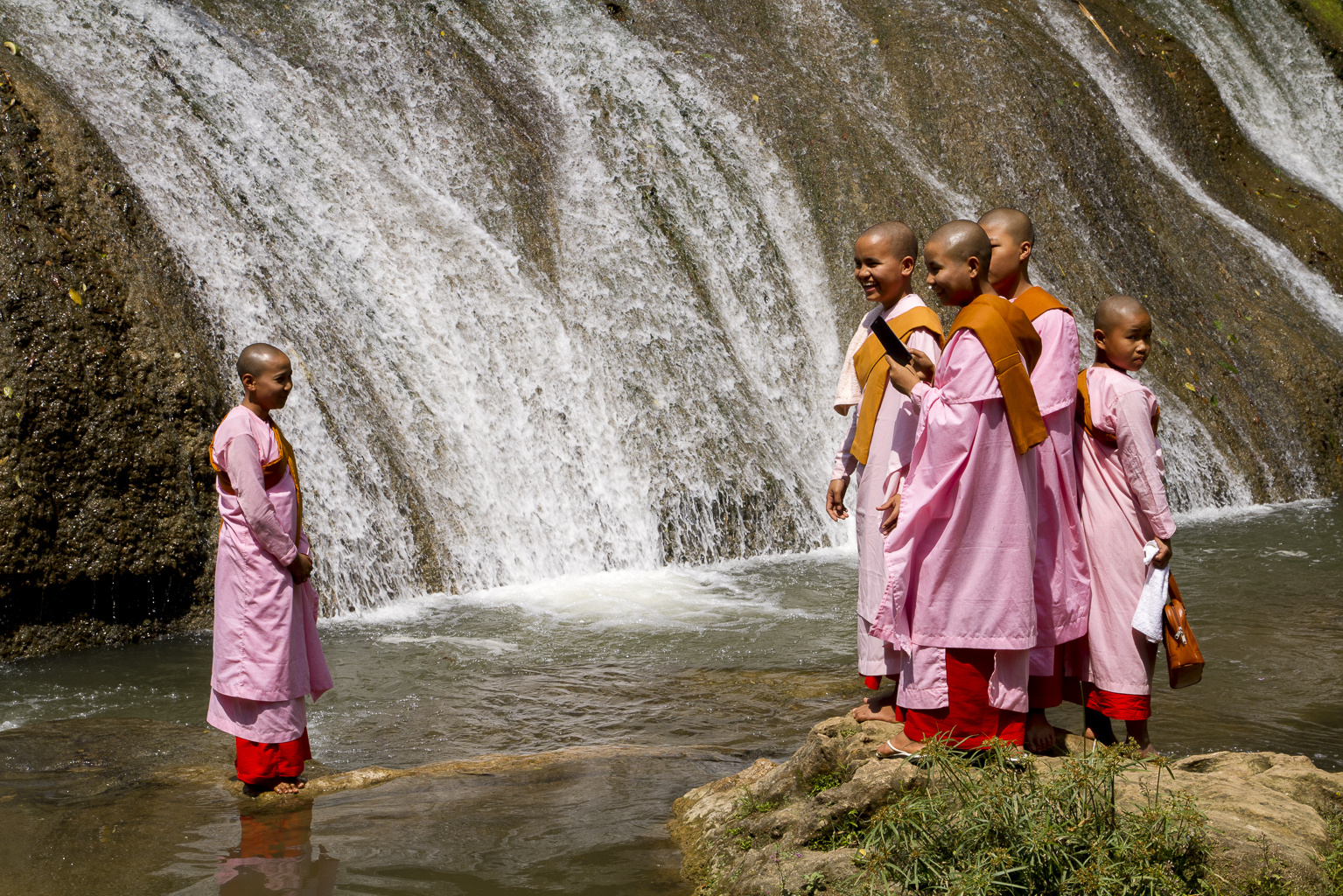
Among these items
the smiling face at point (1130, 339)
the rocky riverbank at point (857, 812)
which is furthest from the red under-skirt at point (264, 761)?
the smiling face at point (1130, 339)

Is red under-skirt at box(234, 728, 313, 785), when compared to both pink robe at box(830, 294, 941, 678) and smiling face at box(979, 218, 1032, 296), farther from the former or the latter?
smiling face at box(979, 218, 1032, 296)

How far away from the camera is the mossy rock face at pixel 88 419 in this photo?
24.8 ft

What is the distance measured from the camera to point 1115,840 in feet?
9.80

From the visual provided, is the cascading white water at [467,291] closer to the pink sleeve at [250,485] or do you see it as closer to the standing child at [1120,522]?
the pink sleeve at [250,485]

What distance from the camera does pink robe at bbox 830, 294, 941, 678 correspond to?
14.1 ft

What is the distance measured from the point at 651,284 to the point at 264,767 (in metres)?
7.97

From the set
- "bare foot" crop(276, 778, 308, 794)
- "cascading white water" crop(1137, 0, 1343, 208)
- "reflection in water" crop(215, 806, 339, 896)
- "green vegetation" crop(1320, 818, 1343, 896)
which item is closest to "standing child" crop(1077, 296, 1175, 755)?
"green vegetation" crop(1320, 818, 1343, 896)

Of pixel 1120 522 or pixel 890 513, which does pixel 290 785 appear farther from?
pixel 1120 522

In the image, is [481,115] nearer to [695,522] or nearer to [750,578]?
[695,522]

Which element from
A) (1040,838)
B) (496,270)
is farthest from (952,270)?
(496,270)

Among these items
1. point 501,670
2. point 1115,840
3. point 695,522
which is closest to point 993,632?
point 1115,840

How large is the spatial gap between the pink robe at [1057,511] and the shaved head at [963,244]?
1.59 feet

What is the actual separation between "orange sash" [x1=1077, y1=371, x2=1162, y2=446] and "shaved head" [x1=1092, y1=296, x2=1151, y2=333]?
209 millimetres

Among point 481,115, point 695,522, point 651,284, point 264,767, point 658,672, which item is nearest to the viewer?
point 264,767
